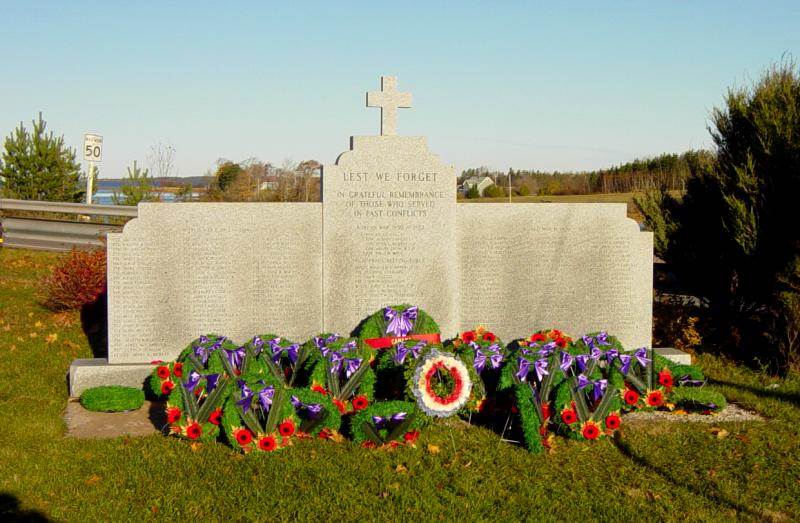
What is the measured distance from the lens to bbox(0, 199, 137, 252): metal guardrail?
608 inches

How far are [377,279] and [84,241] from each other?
1029cm

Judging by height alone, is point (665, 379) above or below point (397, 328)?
below

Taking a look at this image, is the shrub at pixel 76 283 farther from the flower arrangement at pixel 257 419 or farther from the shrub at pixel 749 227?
the shrub at pixel 749 227

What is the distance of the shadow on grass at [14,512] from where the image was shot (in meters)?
4.31

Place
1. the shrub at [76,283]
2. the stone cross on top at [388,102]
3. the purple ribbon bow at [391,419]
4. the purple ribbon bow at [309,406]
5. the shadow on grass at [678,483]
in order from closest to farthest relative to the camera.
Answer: the shadow on grass at [678,483] → the purple ribbon bow at [391,419] → the purple ribbon bow at [309,406] → the stone cross on top at [388,102] → the shrub at [76,283]

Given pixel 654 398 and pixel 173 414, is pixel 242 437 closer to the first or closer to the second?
pixel 173 414

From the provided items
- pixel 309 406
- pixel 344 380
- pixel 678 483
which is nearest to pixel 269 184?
pixel 344 380

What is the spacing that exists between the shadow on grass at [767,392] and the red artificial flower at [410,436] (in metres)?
3.55

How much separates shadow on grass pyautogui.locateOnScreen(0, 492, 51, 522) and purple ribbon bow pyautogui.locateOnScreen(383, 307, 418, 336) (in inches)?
138

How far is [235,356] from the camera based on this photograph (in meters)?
6.46

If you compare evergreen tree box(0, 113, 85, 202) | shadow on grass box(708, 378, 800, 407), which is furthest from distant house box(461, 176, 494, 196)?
shadow on grass box(708, 378, 800, 407)

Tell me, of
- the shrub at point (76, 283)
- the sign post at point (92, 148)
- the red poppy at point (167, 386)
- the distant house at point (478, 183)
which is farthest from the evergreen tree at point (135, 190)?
the distant house at point (478, 183)

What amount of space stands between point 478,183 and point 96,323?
96.6ft

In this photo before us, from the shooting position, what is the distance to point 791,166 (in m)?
7.50
